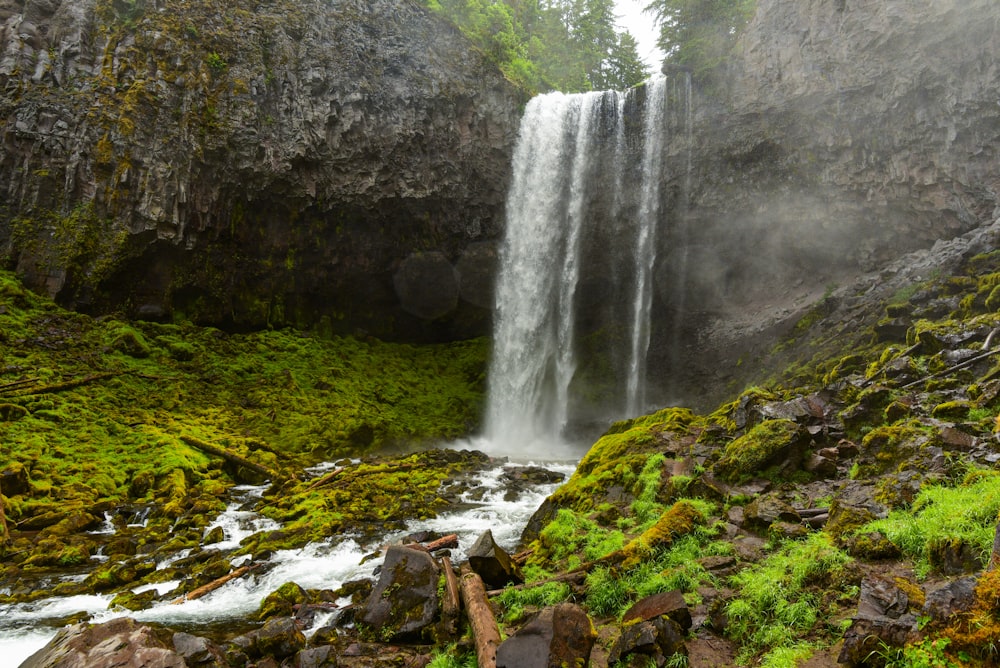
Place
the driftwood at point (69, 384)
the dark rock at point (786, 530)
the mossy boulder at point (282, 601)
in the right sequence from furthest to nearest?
the driftwood at point (69, 384)
the mossy boulder at point (282, 601)
the dark rock at point (786, 530)

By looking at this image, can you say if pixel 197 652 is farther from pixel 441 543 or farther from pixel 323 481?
pixel 323 481

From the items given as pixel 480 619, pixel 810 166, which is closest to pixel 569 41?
pixel 810 166

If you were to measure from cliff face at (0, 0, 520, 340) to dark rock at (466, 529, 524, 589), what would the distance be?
1900 centimetres

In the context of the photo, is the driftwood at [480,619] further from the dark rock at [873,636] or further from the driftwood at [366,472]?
the driftwood at [366,472]

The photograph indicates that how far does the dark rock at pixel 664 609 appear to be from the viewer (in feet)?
13.8

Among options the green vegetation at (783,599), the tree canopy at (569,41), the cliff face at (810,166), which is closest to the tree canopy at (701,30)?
the cliff face at (810,166)

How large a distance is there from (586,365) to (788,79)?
15.0 meters

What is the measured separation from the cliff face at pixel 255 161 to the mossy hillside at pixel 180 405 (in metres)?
1.62

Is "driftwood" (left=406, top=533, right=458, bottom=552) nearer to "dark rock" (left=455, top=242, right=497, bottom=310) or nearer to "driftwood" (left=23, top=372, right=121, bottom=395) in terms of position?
"driftwood" (left=23, top=372, right=121, bottom=395)

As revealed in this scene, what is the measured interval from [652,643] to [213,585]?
6.55 metres

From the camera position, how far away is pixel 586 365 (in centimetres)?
2556

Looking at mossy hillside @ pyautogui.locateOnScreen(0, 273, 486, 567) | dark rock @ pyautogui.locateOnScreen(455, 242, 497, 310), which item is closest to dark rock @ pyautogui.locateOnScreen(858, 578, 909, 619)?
mossy hillside @ pyautogui.locateOnScreen(0, 273, 486, 567)

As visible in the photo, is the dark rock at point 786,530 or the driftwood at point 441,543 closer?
the dark rock at point 786,530

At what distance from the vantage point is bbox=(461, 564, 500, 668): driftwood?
433 centimetres
